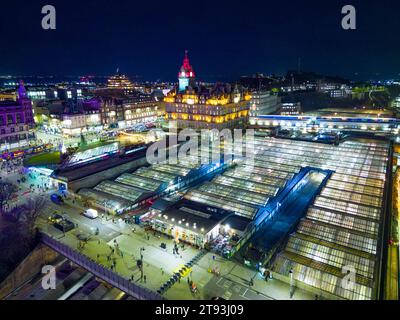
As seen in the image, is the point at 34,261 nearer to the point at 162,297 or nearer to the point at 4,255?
the point at 4,255

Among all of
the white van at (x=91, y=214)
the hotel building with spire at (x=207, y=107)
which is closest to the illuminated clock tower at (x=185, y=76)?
the hotel building with spire at (x=207, y=107)

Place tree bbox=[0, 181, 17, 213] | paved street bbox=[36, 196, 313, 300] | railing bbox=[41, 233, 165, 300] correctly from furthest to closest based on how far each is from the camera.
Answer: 1. tree bbox=[0, 181, 17, 213]
2. railing bbox=[41, 233, 165, 300]
3. paved street bbox=[36, 196, 313, 300]

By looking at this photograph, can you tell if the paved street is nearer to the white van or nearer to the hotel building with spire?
the white van

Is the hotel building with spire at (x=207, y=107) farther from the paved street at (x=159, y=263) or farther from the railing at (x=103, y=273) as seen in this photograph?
the railing at (x=103, y=273)

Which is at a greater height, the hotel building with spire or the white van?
the hotel building with spire

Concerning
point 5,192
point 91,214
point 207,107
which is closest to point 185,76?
point 207,107

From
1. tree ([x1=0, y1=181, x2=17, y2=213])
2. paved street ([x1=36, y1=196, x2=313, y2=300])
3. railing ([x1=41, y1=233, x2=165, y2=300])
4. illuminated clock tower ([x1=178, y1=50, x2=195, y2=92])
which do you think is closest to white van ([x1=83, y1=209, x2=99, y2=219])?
paved street ([x1=36, y1=196, x2=313, y2=300])

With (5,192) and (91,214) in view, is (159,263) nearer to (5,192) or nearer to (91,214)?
(91,214)

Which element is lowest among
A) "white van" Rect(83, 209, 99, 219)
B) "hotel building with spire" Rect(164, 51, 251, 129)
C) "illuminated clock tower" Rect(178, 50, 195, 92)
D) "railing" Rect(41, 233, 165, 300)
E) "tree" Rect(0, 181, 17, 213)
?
"railing" Rect(41, 233, 165, 300)
